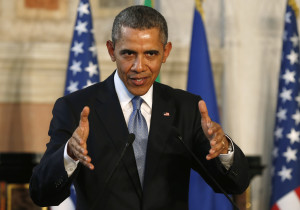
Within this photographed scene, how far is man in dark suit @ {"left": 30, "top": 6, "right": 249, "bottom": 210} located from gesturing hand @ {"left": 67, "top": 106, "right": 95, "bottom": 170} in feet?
0.24

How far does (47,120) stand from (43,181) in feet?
10.3

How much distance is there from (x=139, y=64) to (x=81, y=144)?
452 millimetres

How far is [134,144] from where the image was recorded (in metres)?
2.38

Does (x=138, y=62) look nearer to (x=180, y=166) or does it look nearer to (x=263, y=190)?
(x=180, y=166)

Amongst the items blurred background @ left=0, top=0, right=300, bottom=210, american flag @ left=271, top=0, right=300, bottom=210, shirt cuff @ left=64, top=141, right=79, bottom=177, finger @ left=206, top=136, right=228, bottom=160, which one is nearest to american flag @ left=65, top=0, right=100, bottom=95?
blurred background @ left=0, top=0, right=300, bottom=210

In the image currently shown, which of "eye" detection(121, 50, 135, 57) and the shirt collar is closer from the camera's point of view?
"eye" detection(121, 50, 135, 57)

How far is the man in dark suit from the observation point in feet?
7.43

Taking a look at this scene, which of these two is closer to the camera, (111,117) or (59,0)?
(111,117)

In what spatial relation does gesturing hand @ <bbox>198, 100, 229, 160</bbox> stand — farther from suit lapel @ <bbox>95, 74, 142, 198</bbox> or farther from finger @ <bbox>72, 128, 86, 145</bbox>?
finger @ <bbox>72, 128, 86, 145</bbox>

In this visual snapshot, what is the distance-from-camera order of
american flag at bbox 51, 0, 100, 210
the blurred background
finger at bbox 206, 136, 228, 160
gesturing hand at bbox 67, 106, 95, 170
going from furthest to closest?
1. the blurred background
2. american flag at bbox 51, 0, 100, 210
3. finger at bbox 206, 136, 228, 160
4. gesturing hand at bbox 67, 106, 95, 170

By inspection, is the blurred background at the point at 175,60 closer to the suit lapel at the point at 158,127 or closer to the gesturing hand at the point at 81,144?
the suit lapel at the point at 158,127

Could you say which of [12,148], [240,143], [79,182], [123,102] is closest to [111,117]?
[123,102]

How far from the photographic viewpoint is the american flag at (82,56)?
4.67m

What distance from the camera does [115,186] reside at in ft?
7.54
